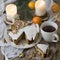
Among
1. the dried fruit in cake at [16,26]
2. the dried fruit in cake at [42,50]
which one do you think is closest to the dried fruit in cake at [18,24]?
the dried fruit in cake at [16,26]

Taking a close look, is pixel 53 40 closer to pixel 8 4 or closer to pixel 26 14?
pixel 26 14

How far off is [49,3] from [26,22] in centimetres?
24

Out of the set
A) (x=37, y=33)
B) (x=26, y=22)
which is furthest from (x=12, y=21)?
(x=37, y=33)

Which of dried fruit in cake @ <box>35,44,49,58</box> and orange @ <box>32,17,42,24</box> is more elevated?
orange @ <box>32,17,42,24</box>

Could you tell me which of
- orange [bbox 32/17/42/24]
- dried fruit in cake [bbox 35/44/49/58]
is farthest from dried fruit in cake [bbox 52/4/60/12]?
dried fruit in cake [bbox 35/44/49/58]

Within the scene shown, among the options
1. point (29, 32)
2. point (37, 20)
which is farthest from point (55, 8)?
point (29, 32)

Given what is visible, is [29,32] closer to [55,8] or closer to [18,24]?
[18,24]

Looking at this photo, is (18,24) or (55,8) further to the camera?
(55,8)

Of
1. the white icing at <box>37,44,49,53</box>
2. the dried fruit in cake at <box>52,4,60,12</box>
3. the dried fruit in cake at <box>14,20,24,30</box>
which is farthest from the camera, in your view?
the dried fruit in cake at <box>52,4,60,12</box>

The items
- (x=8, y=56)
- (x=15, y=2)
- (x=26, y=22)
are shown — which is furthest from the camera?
(x=15, y=2)

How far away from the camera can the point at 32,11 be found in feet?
4.15

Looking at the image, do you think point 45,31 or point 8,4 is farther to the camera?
point 8,4

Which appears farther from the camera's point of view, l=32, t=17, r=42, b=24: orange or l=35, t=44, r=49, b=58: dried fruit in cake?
l=32, t=17, r=42, b=24: orange

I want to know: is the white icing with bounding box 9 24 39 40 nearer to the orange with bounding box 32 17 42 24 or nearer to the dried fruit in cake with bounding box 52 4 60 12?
the orange with bounding box 32 17 42 24
